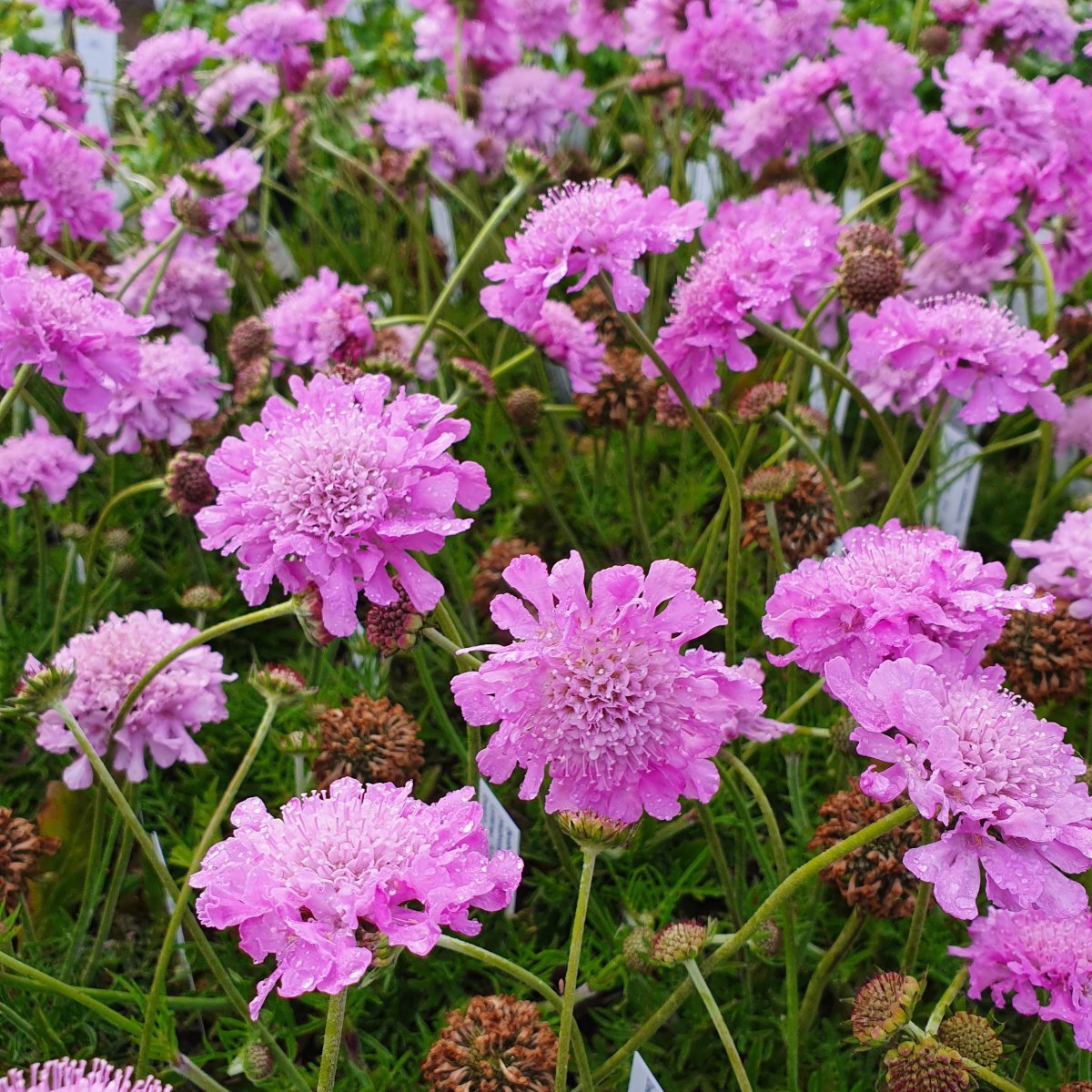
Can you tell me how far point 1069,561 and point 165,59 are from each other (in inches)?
58.9

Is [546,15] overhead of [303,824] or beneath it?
overhead

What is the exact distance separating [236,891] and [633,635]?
0.27 metres

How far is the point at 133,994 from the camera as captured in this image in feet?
3.19

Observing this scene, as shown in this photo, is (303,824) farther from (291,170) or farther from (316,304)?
(291,170)

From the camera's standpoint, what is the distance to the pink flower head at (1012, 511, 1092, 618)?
1074 mm

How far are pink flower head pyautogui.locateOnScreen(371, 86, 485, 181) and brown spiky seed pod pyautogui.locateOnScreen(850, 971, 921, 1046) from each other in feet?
4.60

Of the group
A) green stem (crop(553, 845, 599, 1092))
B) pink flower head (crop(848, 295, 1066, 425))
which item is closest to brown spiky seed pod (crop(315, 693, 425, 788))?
green stem (crop(553, 845, 599, 1092))

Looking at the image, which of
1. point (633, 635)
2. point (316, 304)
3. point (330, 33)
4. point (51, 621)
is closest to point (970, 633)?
point (633, 635)

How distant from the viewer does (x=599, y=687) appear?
0.68 meters

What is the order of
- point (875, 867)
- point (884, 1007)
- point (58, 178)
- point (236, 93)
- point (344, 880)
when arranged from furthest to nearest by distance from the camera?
1. point (236, 93)
2. point (58, 178)
3. point (875, 867)
4. point (884, 1007)
5. point (344, 880)

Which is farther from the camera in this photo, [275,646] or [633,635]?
[275,646]

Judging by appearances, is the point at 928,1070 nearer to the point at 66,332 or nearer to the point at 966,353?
the point at 966,353

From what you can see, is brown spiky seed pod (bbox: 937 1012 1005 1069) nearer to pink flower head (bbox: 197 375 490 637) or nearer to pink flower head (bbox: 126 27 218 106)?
pink flower head (bbox: 197 375 490 637)

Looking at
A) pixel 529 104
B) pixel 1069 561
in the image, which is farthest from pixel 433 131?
pixel 1069 561
